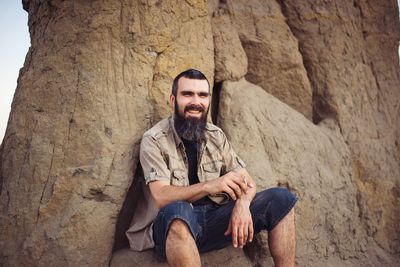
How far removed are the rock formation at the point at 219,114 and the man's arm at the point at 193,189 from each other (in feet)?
1.53

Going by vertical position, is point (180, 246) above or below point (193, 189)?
below

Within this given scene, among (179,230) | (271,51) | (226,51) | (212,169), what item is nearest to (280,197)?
(212,169)

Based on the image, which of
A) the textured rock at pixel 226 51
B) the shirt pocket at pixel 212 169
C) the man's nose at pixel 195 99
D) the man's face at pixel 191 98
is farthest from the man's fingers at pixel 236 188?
the textured rock at pixel 226 51

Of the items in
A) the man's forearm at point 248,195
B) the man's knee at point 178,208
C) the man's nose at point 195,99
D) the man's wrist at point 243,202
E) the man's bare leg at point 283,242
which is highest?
the man's nose at point 195,99

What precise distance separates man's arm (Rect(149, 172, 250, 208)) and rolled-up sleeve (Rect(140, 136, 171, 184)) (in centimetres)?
5

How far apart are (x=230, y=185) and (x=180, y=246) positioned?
58cm

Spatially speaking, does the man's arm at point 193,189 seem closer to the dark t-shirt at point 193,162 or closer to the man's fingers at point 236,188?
the man's fingers at point 236,188

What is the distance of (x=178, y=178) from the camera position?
301 centimetres

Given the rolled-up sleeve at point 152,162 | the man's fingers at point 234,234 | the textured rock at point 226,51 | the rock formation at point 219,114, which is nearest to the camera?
the man's fingers at point 234,234

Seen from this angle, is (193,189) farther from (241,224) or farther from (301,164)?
(301,164)

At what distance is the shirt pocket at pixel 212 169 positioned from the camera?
315cm

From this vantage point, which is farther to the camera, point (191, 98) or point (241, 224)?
point (191, 98)

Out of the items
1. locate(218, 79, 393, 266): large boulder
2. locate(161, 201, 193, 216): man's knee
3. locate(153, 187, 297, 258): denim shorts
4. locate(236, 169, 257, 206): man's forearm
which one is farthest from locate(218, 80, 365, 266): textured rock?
locate(161, 201, 193, 216): man's knee

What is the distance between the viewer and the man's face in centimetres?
311
